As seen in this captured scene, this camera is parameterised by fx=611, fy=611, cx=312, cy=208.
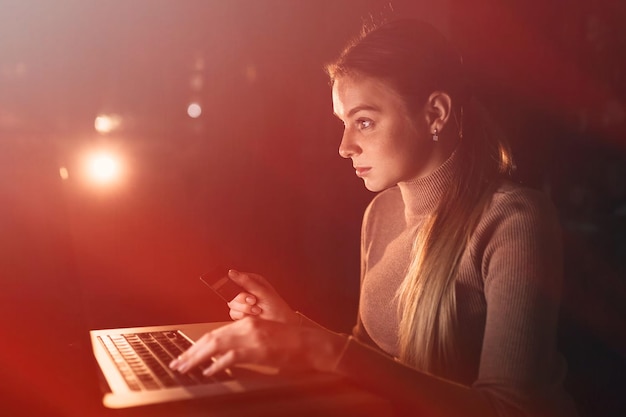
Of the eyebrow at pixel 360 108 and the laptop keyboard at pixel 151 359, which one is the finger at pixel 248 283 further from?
the eyebrow at pixel 360 108

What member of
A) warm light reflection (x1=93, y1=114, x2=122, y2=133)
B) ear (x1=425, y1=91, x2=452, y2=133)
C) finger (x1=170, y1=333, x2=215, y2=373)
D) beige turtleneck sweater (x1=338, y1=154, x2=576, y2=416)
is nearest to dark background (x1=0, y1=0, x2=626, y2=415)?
warm light reflection (x1=93, y1=114, x2=122, y2=133)

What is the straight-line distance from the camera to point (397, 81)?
3.65 feet

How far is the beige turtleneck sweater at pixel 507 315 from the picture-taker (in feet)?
2.74

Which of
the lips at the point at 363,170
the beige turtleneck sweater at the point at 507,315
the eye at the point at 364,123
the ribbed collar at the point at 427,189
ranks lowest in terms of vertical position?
the beige turtleneck sweater at the point at 507,315

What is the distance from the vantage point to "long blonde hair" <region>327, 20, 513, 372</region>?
102 cm

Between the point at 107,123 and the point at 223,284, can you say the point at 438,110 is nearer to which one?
the point at 223,284

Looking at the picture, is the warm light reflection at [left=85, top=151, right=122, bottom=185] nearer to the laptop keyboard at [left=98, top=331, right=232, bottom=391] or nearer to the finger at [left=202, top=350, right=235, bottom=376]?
the laptop keyboard at [left=98, top=331, right=232, bottom=391]

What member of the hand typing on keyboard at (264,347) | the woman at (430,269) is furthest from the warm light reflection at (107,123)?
the hand typing on keyboard at (264,347)

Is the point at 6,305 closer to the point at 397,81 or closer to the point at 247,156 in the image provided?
the point at 397,81

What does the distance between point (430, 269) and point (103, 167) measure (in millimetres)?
889

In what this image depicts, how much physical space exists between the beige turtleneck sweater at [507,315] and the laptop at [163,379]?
86mm

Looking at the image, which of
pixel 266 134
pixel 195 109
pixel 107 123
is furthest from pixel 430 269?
pixel 107 123

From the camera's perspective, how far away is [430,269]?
3.47 feet

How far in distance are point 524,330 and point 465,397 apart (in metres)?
0.14
